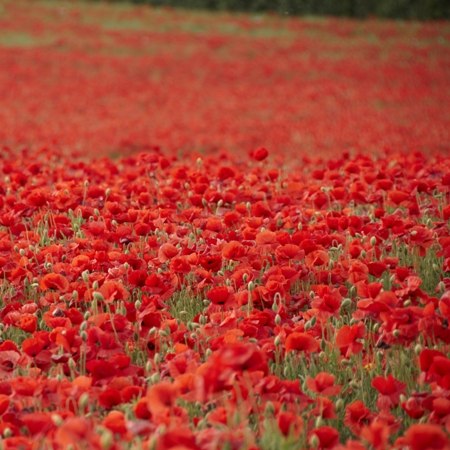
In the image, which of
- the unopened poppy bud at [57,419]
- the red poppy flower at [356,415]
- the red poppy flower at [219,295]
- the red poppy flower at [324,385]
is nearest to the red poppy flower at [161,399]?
the unopened poppy bud at [57,419]

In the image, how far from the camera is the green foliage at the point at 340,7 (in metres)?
26.1

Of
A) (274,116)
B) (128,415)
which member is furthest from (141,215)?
(274,116)

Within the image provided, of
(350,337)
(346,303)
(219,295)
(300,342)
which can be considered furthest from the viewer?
(346,303)

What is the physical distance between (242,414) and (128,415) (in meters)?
0.46

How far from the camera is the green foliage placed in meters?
26.1

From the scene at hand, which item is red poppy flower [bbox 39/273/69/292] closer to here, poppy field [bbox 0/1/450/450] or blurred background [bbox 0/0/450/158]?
poppy field [bbox 0/1/450/450]

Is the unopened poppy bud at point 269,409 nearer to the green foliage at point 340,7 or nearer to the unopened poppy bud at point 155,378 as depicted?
the unopened poppy bud at point 155,378

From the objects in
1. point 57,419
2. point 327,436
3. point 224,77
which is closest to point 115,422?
point 57,419

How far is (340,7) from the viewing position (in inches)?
1079

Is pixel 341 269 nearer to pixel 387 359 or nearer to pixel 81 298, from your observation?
pixel 387 359

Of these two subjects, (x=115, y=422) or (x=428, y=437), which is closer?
(x=428, y=437)

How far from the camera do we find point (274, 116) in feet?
50.6

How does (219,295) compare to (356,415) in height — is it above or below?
above

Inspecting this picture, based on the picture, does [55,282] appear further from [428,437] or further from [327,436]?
[428,437]
